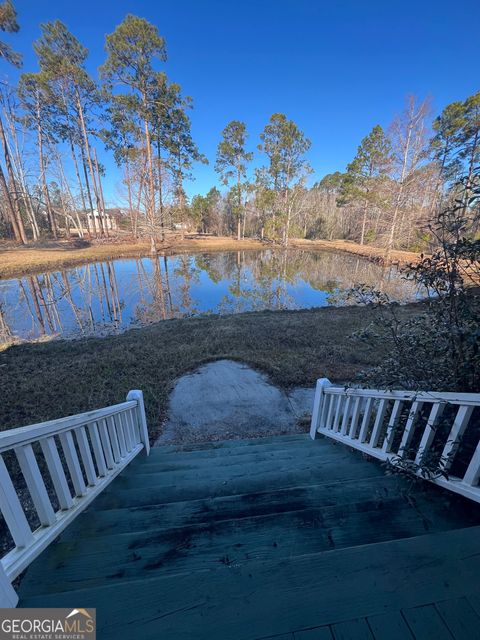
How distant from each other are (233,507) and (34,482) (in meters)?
0.97

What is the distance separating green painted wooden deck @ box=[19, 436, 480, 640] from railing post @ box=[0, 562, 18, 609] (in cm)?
4

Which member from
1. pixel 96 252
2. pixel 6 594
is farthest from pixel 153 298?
pixel 96 252

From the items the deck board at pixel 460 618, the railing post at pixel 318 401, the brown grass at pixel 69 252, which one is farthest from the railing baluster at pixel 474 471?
the brown grass at pixel 69 252

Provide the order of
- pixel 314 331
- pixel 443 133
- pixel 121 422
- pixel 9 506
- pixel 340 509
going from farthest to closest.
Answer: pixel 443 133
pixel 314 331
pixel 121 422
pixel 340 509
pixel 9 506

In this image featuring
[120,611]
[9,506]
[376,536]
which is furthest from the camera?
[376,536]

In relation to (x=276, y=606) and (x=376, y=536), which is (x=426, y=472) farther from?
(x=276, y=606)

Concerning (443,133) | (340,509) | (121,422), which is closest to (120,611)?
(340,509)

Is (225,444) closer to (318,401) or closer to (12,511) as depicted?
(318,401)

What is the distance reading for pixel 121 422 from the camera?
204 cm

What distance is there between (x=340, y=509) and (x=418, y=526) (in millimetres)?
323

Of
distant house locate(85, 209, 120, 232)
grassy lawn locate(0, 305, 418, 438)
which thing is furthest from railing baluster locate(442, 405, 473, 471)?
distant house locate(85, 209, 120, 232)

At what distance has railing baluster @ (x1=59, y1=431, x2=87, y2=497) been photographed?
124 cm

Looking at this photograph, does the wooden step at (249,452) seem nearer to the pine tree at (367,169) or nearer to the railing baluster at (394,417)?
the railing baluster at (394,417)

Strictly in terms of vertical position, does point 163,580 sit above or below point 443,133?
below
